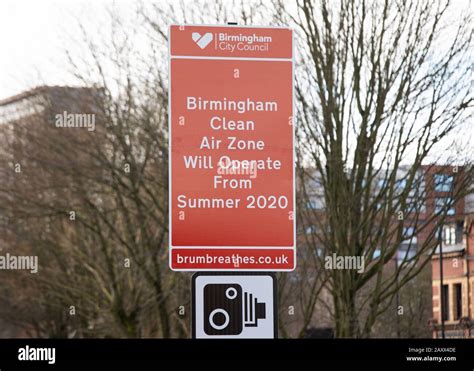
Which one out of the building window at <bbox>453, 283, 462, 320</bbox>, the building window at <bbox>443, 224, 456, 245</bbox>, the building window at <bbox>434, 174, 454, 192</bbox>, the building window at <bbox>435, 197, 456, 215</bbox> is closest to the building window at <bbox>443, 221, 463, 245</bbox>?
the building window at <bbox>443, 224, 456, 245</bbox>

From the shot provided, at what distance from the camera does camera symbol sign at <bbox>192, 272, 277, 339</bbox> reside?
6.29m

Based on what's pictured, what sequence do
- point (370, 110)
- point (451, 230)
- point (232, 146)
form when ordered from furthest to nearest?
point (451, 230) → point (370, 110) → point (232, 146)

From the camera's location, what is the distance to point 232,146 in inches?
260

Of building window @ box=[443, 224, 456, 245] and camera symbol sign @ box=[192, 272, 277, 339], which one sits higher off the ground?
building window @ box=[443, 224, 456, 245]

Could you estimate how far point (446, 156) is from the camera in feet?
61.6

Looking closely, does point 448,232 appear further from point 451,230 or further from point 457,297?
point 457,297

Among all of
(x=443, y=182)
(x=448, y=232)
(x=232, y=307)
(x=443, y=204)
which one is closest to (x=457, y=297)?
(x=448, y=232)

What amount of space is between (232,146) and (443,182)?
13.1 metres

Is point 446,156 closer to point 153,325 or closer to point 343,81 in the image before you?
point 343,81

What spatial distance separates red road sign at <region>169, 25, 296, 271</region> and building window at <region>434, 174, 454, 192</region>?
12.6 metres

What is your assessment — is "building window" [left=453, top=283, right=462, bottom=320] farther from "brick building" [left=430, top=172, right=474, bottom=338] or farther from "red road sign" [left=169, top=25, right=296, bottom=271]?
"red road sign" [left=169, top=25, right=296, bottom=271]

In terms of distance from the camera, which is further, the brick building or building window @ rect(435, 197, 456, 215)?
the brick building
